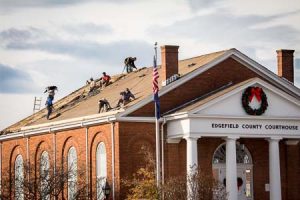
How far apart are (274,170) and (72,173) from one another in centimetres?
1215

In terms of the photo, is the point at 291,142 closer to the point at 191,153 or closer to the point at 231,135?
the point at 231,135

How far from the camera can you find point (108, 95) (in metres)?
62.2

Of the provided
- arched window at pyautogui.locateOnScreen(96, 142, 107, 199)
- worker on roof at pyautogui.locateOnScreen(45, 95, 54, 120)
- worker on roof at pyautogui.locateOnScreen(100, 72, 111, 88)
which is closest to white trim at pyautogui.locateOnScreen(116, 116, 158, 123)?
arched window at pyautogui.locateOnScreen(96, 142, 107, 199)

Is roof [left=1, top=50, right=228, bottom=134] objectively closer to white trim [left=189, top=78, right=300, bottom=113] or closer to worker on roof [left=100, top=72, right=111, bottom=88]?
worker on roof [left=100, top=72, right=111, bottom=88]

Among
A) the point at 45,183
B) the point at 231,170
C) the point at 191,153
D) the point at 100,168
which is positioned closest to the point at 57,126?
the point at 45,183

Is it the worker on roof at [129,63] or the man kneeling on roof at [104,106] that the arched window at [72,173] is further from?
the worker on roof at [129,63]

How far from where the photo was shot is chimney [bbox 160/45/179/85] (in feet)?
182

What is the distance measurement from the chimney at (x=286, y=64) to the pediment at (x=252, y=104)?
554cm

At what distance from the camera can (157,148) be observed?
51531mm

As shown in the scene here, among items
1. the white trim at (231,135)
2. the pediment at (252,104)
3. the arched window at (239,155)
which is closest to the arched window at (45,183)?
the white trim at (231,135)

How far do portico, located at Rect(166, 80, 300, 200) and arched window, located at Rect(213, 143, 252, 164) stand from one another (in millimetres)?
691

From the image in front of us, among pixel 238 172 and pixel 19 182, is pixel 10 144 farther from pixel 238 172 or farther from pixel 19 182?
pixel 238 172

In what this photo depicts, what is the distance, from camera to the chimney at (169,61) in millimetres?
55469

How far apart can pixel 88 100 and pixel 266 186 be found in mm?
14459
